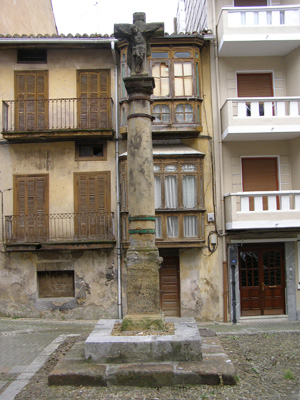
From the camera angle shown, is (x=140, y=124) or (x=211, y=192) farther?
(x=211, y=192)

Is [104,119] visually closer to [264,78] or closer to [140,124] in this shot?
[264,78]

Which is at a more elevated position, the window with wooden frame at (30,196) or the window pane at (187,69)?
the window pane at (187,69)

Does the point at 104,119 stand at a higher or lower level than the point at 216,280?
higher

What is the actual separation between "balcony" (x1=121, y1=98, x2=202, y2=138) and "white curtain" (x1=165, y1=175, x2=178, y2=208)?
1617 millimetres

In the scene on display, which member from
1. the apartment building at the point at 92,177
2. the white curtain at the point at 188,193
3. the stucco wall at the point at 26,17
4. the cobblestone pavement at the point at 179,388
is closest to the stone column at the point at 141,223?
the cobblestone pavement at the point at 179,388

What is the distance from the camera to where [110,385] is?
7.10m

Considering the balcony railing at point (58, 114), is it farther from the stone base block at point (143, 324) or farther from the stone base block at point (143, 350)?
the stone base block at point (143, 350)

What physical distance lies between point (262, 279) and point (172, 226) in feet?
12.8

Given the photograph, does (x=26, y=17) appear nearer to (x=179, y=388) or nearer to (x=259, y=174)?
(x=259, y=174)

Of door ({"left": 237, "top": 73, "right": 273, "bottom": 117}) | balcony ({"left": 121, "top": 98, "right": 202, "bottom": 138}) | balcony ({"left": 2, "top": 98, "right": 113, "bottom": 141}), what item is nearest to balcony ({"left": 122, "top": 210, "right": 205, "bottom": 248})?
balcony ({"left": 121, "top": 98, "right": 202, "bottom": 138})

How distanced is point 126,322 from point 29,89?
1084cm

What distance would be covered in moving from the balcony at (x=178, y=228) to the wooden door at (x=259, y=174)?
2.28m

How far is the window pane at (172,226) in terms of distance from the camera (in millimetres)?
15180

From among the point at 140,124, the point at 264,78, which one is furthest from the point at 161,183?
the point at 140,124
